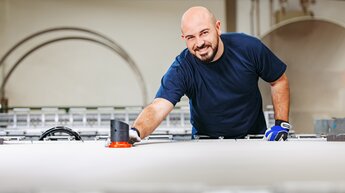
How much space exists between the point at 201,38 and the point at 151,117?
1.31ft

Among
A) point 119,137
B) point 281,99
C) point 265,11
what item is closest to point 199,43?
point 281,99

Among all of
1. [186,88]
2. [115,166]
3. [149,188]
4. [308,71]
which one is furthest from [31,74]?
[149,188]

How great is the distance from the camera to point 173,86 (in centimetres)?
174

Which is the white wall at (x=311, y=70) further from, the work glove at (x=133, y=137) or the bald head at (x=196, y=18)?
the work glove at (x=133, y=137)

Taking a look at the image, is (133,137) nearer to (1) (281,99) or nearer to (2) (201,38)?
(2) (201,38)

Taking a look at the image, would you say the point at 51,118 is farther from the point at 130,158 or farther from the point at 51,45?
the point at 130,158

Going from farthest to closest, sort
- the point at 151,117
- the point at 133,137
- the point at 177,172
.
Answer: the point at 151,117, the point at 133,137, the point at 177,172

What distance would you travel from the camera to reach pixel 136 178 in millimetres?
671

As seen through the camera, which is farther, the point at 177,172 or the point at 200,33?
the point at 200,33

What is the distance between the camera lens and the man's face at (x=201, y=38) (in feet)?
5.63

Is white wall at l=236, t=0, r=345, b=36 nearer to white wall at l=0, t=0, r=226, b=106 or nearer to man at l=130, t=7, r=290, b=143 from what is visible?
white wall at l=0, t=0, r=226, b=106

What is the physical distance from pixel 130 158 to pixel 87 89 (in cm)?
275

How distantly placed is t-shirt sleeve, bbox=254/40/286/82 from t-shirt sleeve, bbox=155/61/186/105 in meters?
0.35

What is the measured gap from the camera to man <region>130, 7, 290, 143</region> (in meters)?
1.72
